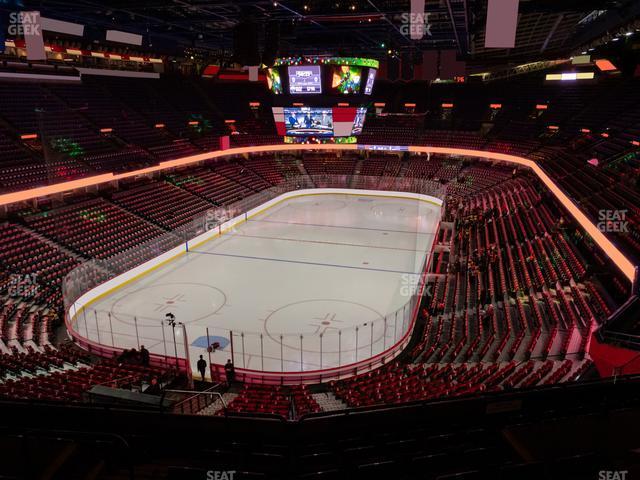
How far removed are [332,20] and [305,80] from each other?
154 inches

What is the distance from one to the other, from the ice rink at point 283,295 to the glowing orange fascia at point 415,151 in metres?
5.93

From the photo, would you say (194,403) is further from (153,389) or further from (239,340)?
(239,340)

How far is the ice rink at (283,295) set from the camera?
13.3m

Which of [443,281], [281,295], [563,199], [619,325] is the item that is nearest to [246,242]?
[281,295]

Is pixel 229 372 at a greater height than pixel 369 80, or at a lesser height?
lesser

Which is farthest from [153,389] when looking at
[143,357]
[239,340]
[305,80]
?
[305,80]

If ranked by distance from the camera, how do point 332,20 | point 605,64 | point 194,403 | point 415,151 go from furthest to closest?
point 415,151
point 605,64
point 332,20
point 194,403

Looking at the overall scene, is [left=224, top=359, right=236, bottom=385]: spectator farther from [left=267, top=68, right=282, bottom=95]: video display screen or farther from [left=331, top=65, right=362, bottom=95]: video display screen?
[left=267, top=68, right=282, bottom=95]: video display screen

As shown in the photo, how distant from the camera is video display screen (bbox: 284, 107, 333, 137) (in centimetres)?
2722

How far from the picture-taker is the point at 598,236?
44.4 ft

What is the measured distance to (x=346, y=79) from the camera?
24.9 meters

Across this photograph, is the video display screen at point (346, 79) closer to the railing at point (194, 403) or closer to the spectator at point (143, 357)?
the spectator at point (143, 357)

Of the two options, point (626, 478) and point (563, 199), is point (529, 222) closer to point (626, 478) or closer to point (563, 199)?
point (563, 199)

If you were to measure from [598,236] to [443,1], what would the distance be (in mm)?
10173
